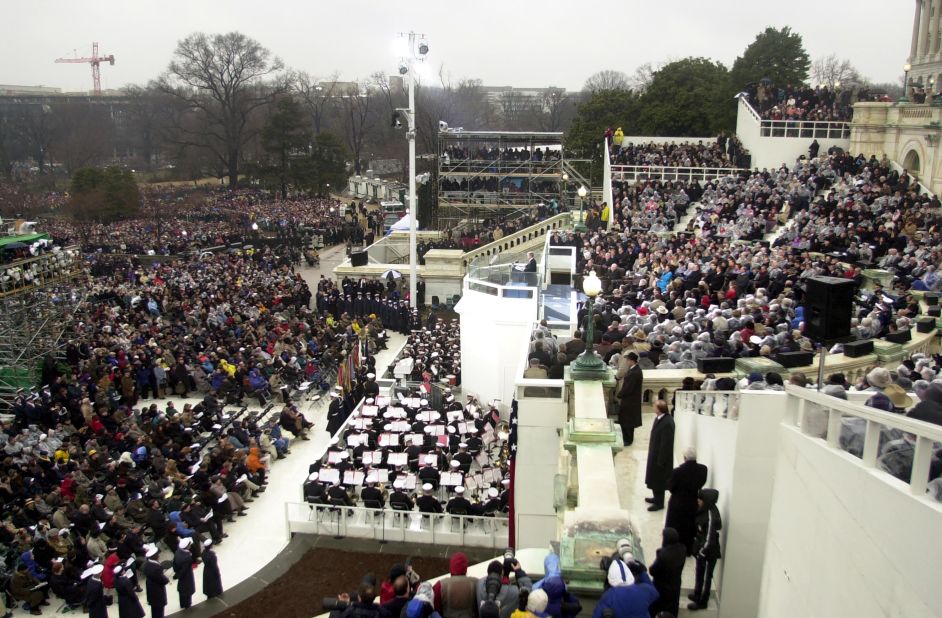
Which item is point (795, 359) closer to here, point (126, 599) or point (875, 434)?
point (875, 434)

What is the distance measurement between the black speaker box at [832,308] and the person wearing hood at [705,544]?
1681 mm

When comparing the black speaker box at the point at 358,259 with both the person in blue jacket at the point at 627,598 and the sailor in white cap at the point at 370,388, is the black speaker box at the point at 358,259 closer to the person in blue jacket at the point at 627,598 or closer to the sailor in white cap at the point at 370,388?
the sailor in white cap at the point at 370,388

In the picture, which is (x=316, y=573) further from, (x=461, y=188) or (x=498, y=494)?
(x=461, y=188)

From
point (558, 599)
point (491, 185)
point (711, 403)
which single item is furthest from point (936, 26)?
point (558, 599)

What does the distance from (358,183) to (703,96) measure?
1336 inches

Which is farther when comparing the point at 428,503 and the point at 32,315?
the point at 32,315

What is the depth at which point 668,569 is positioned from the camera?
5.78m

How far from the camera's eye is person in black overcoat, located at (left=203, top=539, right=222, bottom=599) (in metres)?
11.0

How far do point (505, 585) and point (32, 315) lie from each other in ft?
76.8

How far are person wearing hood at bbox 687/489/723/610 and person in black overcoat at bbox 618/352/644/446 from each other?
2.23 m

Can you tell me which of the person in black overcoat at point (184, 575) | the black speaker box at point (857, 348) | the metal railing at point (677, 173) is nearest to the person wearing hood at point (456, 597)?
the black speaker box at point (857, 348)

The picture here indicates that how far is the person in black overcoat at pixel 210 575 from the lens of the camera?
11039 millimetres

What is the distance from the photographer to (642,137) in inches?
1455

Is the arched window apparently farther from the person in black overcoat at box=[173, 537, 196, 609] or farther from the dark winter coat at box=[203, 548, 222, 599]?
the person in black overcoat at box=[173, 537, 196, 609]
